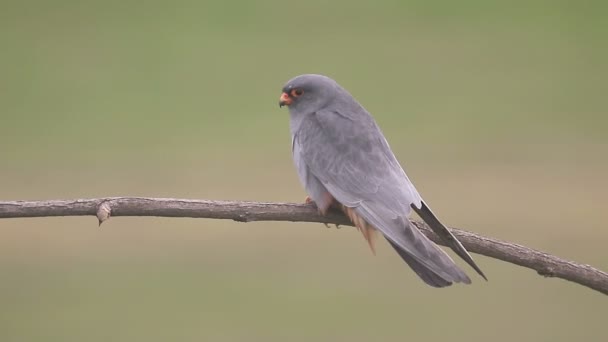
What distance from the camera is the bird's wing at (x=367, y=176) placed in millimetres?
2428

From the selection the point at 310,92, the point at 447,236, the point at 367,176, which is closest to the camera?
the point at 447,236

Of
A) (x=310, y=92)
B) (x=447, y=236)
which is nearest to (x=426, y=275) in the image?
(x=447, y=236)

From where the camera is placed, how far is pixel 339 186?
2764mm

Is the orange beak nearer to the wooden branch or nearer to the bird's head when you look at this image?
the bird's head

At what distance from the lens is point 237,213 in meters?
2.39

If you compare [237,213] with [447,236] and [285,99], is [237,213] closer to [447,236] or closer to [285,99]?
[447,236]

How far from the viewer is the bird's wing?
2.43 metres

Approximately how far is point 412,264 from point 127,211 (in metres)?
0.82

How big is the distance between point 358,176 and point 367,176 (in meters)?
0.03

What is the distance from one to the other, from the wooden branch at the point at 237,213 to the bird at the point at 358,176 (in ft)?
0.42

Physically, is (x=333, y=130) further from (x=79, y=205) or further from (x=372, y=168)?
(x=79, y=205)

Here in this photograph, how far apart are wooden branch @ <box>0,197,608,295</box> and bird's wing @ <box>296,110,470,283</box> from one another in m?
0.12

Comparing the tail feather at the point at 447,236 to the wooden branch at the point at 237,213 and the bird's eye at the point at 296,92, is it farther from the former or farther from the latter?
the bird's eye at the point at 296,92

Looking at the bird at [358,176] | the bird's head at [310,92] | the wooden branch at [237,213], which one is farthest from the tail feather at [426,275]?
the bird's head at [310,92]
